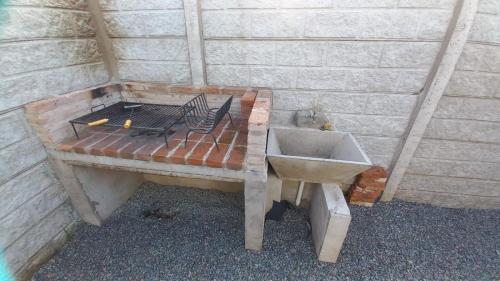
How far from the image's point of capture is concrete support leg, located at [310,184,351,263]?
5.72ft

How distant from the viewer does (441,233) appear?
7.45ft

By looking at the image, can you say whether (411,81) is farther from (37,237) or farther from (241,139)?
(37,237)

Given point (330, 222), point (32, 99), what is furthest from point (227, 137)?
point (32, 99)

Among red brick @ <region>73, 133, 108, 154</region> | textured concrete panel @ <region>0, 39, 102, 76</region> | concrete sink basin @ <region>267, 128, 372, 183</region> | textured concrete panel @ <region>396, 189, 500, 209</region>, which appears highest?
textured concrete panel @ <region>0, 39, 102, 76</region>

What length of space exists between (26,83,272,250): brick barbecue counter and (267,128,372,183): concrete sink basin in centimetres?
26

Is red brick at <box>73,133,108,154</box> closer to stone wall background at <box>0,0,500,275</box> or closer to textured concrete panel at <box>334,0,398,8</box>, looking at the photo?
stone wall background at <box>0,0,500,275</box>

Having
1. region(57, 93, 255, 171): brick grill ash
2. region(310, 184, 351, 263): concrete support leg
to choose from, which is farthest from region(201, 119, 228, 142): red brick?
region(310, 184, 351, 263): concrete support leg

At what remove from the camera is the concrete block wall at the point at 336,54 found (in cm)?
183

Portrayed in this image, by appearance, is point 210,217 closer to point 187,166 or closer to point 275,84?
point 187,166

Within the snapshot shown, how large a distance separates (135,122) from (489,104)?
3471mm

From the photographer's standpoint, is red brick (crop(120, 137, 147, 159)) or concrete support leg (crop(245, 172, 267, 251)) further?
red brick (crop(120, 137, 147, 159))

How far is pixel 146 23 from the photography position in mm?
2105

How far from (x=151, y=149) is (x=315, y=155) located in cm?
165

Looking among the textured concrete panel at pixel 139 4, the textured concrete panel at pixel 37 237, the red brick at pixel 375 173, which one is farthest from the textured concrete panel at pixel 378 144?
the textured concrete panel at pixel 37 237
